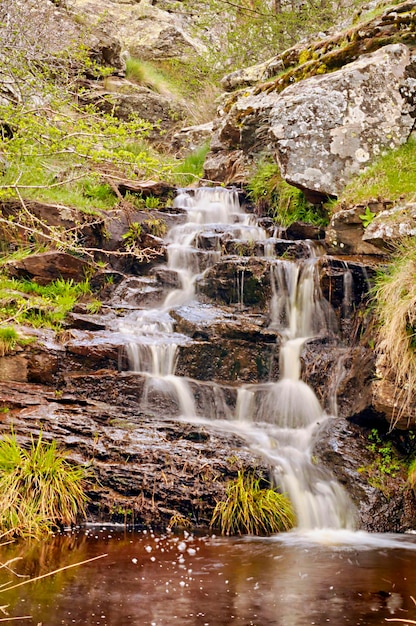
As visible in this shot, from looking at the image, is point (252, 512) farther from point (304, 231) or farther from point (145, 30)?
point (145, 30)

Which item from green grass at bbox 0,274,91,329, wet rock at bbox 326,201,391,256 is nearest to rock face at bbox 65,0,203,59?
green grass at bbox 0,274,91,329

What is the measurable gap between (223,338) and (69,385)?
2.17m

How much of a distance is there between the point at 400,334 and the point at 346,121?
15.4 ft

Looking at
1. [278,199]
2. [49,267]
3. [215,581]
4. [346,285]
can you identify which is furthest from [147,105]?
[215,581]

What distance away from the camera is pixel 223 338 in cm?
816

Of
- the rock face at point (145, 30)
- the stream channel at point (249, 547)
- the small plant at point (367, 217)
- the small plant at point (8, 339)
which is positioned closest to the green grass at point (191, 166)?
the stream channel at point (249, 547)

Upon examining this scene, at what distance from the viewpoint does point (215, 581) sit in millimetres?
4168

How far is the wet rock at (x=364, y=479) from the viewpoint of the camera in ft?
19.4

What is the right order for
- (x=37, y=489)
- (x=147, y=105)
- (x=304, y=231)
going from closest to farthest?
(x=37, y=489) < (x=304, y=231) < (x=147, y=105)

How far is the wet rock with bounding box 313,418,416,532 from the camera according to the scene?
5.91m

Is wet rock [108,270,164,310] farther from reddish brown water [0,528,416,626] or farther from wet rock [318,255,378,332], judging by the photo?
reddish brown water [0,528,416,626]

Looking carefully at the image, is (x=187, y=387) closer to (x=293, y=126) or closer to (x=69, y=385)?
(x=69, y=385)

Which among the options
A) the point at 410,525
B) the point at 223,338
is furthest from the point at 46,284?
the point at 410,525

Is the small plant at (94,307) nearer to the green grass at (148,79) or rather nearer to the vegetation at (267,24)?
the vegetation at (267,24)
